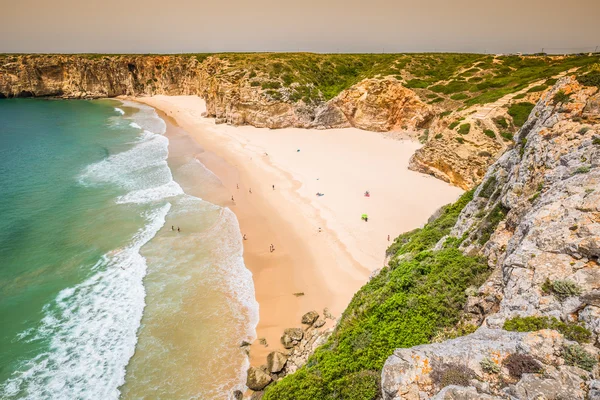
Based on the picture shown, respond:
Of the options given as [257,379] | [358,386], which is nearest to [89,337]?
[257,379]

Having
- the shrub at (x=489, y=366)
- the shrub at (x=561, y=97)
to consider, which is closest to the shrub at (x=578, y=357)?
the shrub at (x=489, y=366)

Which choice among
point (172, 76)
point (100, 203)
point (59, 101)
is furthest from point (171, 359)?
point (59, 101)

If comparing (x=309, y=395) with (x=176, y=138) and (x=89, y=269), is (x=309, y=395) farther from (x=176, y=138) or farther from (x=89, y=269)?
(x=176, y=138)

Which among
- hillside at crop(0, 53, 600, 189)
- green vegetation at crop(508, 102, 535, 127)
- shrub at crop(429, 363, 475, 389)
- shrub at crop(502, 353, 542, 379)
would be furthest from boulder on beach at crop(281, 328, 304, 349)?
green vegetation at crop(508, 102, 535, 127)

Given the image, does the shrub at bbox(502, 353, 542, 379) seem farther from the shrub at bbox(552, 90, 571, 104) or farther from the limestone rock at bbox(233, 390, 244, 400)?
the limestone rock at bbox(233, 390, 244, 400)

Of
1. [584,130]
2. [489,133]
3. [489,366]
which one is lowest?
[489,366]

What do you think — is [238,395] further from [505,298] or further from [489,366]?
[505,298]

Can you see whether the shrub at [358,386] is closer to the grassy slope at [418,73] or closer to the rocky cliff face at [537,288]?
the rocky cliff face at [537,288]
